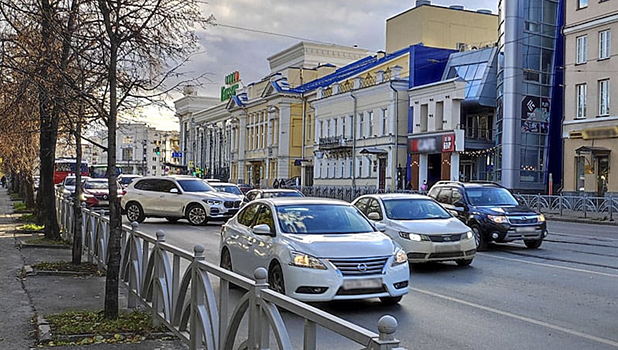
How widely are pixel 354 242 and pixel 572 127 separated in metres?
33.9

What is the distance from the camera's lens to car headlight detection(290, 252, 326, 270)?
868 cm

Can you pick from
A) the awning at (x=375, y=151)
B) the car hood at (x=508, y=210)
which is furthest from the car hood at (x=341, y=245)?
the awning at (x=375, y=151)

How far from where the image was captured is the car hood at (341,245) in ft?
28.9

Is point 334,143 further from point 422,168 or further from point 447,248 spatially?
point 447,248

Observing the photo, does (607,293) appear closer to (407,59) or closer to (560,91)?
(560,91)

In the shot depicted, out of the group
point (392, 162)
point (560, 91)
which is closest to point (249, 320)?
point (560, 91)

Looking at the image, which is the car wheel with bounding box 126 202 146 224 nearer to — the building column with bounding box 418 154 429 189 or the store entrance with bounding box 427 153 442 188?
the building column with bounding box 418 154 429 189

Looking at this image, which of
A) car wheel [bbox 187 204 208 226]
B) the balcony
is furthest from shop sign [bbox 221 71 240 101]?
car wheel [bbox 187 204 208 226]

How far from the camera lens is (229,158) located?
298 feet

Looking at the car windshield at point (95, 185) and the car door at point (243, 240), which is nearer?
the car door at point (243, 240)

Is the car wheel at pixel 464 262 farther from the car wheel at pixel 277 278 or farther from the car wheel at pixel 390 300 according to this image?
the car wheel at pixel 277 278

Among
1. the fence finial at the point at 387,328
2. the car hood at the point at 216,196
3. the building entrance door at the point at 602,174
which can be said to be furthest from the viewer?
the building entrance door at the point at 602,174

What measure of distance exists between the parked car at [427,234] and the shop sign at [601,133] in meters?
25.8

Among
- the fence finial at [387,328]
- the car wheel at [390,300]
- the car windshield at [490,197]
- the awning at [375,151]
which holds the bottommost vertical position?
the car wheel at [390,300]
